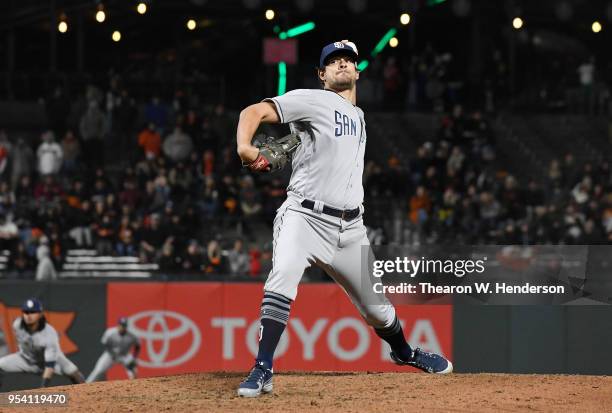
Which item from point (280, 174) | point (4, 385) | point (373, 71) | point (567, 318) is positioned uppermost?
point (373, 71)

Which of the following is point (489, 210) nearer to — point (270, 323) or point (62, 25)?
point (62, 25)

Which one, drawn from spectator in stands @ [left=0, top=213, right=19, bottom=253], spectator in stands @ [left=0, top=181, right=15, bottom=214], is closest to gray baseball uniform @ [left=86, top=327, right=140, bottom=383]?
spectator in stands @ [left=0, top=213, right=19, bottom=253]

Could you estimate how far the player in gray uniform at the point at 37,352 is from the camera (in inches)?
524

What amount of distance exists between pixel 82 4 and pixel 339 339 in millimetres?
11276

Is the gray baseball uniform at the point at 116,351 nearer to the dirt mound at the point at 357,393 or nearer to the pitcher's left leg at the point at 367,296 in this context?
the dirt mound at the point at 357,393

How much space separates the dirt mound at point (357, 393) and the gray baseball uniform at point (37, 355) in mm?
6138

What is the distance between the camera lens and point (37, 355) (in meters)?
13.5

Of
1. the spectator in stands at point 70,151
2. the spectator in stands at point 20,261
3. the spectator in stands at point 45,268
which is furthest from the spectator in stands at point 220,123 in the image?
the spectator in stands at point 45,268

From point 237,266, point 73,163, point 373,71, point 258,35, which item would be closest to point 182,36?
point 258,35

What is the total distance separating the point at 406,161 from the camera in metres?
20.3

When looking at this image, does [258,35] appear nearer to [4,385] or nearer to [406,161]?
[406,161]

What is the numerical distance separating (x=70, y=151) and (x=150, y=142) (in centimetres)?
131

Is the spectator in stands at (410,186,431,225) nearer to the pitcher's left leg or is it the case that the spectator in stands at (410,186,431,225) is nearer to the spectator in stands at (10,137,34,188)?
the spectator in stands at (10,137,34,188)

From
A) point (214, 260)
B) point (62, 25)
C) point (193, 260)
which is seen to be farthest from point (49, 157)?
point (214, 260)
